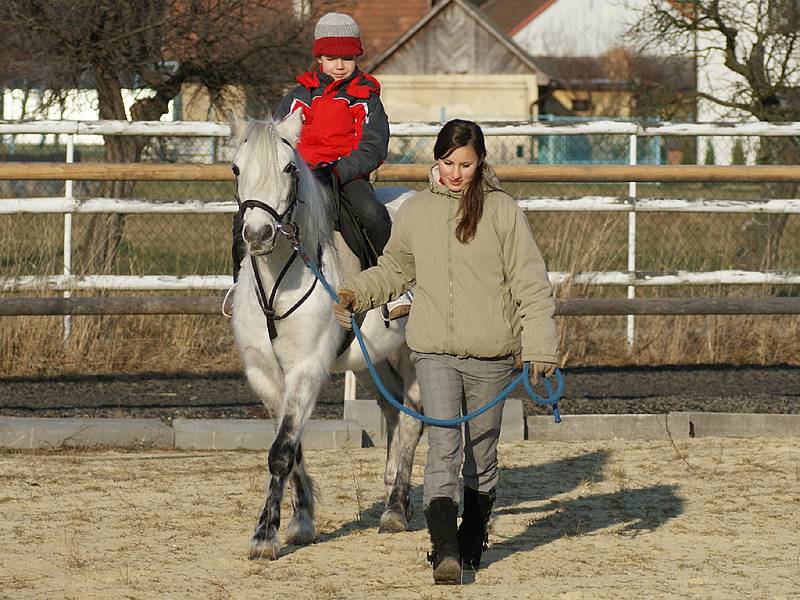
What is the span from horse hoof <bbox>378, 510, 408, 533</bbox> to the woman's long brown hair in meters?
1.71

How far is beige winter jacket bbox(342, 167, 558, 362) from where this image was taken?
5629 millimetres

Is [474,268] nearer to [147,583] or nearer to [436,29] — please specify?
[147,583]

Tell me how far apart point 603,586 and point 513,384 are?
846 mm

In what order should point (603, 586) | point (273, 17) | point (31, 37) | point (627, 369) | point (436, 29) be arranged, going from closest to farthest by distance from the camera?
point (603, 586), point (627, 369), point (31, 37), point (273, 17), point (436, 29)

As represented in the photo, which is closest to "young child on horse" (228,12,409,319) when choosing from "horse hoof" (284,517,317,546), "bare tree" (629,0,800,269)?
"horse hoof" (284,517,317,546)

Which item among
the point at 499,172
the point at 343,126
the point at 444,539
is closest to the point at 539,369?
the point at 444,539

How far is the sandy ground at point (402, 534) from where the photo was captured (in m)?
5.69

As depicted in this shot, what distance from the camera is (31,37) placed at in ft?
46.9

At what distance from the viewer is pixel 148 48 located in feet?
47.9

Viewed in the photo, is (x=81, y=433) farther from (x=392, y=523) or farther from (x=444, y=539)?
(x=444, y=539)

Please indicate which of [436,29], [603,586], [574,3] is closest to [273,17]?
[603,586]

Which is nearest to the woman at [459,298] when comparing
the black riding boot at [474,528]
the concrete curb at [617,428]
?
the black riding boot at [474,528]

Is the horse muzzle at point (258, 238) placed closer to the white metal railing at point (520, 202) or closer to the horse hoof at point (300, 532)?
the horse hoof at point (300, 532)

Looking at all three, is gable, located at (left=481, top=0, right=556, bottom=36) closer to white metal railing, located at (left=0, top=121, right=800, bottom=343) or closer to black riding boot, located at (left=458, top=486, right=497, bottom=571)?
white metal railing, located at (left=0, top=121, right=800, bottom=343)
